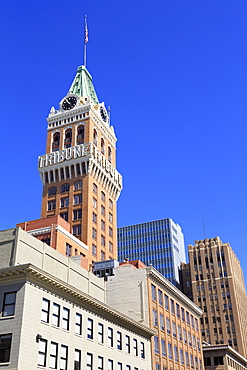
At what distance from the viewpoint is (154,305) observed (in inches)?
2963

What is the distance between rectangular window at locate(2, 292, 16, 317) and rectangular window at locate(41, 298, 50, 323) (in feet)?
11.0

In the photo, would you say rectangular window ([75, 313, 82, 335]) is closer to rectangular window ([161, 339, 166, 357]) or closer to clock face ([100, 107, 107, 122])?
rectangular window ([161, 339, 166, 357])

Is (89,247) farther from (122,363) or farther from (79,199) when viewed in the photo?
(122,363)

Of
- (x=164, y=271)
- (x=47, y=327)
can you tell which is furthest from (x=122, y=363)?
(x=164, y=271)

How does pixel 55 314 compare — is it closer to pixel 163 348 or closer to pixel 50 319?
pixel 50 319

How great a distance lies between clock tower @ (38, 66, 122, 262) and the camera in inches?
3971

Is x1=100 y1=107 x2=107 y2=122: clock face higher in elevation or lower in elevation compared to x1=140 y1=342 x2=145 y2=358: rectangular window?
higher

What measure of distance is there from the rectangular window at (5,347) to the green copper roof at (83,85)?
3421 inches

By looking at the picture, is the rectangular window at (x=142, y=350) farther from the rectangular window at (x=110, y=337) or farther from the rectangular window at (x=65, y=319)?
the rectangular window at (x=65, y=319)

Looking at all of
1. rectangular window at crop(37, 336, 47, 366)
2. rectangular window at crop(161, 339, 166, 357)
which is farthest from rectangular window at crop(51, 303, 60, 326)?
rectangular window at crop(161, 339, 166, 357)

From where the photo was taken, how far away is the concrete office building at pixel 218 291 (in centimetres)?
15325

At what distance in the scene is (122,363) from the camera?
60.2 metres

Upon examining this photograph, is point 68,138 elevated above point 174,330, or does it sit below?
above

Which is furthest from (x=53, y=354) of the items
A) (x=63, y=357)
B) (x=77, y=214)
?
(x=77, y=214)
